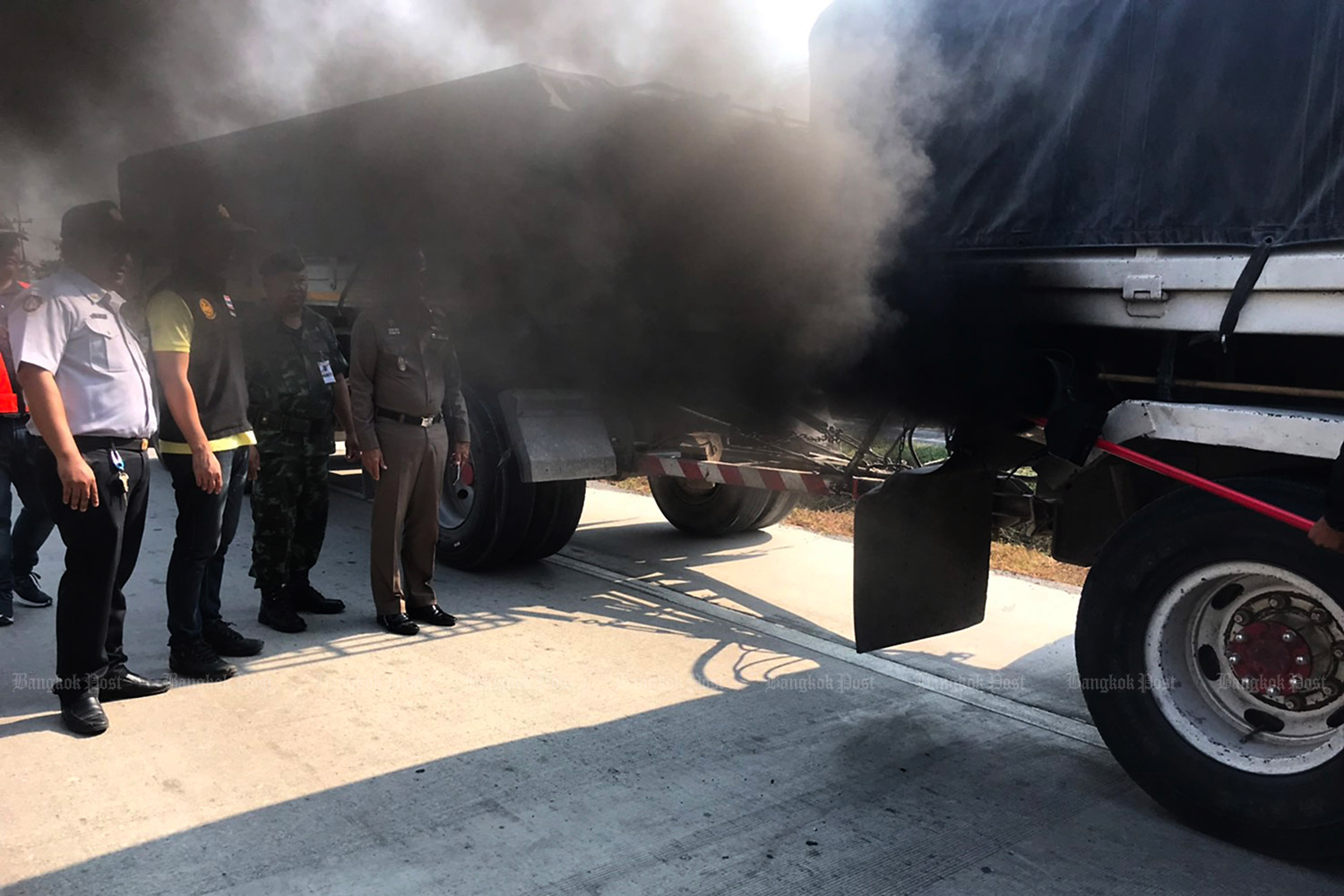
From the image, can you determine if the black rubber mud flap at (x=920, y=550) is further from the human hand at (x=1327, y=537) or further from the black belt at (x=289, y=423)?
the black belt at (x=289, y=423)

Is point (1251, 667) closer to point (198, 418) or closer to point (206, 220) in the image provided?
point (198, 418)

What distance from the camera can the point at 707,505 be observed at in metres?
6.63

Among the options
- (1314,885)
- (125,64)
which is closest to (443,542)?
(125,64)

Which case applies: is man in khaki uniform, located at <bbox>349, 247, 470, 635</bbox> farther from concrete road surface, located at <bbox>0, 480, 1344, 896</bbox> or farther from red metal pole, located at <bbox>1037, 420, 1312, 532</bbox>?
red metal pole, located at <bbox>1037, 420, 1312, 532</bbox>

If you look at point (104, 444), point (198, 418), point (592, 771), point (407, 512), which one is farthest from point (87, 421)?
point (592, 771)

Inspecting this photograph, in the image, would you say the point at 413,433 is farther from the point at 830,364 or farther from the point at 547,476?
the point at 830,364

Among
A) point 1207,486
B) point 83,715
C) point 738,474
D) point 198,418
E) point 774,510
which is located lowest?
point 83,715

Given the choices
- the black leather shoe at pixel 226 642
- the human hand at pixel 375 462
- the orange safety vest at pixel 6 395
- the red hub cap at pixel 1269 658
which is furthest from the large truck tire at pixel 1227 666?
the orange safety vest at pixel 6 395

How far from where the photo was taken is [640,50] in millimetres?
5344

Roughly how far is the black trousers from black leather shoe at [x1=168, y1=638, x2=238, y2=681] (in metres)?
0.41

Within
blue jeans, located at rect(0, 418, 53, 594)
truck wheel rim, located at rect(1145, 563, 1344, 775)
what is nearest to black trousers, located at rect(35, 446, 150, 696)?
blue jeans, located at rect(0, 418, 53, 594)

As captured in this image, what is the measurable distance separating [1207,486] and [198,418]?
10.7ft

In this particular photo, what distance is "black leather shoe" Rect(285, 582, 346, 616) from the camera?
4883 mm

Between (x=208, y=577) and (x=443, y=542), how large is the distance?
1.67 metres
